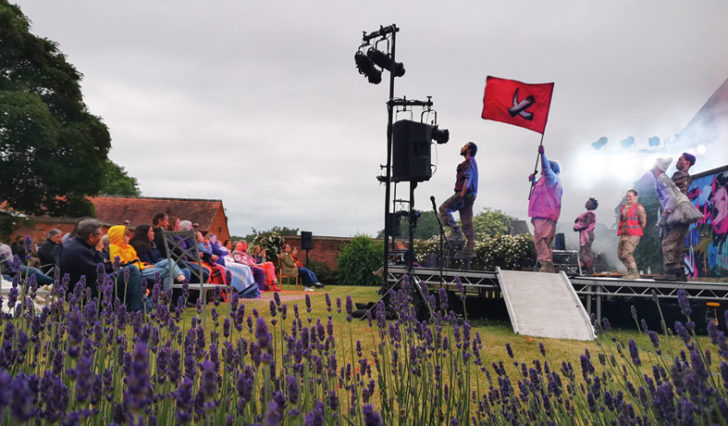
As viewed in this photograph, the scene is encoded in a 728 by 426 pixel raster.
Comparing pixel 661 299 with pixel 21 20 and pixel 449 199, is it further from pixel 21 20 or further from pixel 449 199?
pixel 21 20

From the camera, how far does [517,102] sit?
10.4m

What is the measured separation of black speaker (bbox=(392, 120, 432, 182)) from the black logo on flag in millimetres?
3470

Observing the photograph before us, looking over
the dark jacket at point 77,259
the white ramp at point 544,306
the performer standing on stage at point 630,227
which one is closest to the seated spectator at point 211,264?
the dark jacket at point 77,259

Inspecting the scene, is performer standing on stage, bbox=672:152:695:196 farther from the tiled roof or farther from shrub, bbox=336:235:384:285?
the tiled roof

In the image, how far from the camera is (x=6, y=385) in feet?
2.29

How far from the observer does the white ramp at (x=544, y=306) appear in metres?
6.57

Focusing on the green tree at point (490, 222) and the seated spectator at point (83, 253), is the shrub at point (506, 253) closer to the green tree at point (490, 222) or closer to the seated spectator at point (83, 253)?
the seated spectator at point (83, 253)

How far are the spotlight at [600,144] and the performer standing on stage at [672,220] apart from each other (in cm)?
1222

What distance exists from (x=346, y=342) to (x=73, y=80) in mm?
22727

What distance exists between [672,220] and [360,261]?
41.6ft

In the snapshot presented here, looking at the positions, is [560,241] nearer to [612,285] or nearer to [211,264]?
[612,285]

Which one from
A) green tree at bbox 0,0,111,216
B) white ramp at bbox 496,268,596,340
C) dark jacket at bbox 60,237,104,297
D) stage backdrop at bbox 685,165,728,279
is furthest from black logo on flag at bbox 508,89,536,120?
green tree at bbox 0,0,111,216

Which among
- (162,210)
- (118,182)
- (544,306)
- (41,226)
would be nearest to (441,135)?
(544,306)

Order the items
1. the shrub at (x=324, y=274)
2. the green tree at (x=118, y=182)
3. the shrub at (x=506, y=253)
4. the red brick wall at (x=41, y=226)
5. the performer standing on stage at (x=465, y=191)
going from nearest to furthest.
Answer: the performer standing on stage at (x=465, y=191)
the shrub at (x=506, y=253)
the red brick wall at (x=41, y=226)
the shrub at (x=324, y=274)
the green tree at (x=118, y=182)
